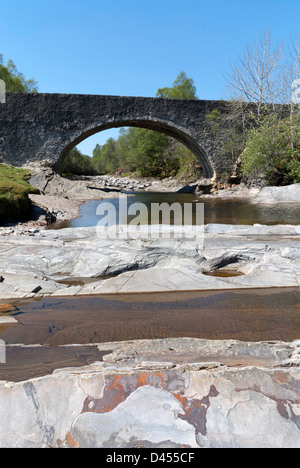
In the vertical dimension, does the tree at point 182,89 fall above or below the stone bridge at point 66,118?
above

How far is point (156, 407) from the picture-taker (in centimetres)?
193

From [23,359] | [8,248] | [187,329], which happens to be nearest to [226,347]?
[187,329]

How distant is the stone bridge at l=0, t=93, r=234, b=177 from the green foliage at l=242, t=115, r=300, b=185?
198 inches

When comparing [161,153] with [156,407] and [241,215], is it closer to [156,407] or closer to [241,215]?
[241,215]

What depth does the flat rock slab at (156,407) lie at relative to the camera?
5.73 ft

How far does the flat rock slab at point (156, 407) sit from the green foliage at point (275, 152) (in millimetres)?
16198

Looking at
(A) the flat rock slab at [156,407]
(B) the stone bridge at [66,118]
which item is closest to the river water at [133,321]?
(A) the flat rock slab at [156,407]

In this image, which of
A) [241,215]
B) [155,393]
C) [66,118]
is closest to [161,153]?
[66,118]

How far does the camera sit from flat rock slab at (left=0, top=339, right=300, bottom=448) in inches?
68.7

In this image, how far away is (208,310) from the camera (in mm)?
3754

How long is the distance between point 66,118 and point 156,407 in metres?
19.6

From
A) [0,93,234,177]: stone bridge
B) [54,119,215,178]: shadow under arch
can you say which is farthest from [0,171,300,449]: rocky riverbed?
[54,119,215,178]: shadow under arch

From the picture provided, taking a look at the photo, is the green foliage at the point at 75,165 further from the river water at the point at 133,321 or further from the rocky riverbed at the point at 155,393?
the rocky riverbed at the point at 155,393

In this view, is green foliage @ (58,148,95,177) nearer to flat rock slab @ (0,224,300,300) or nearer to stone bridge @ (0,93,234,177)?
stone bridge @ (0,93,234,177)
